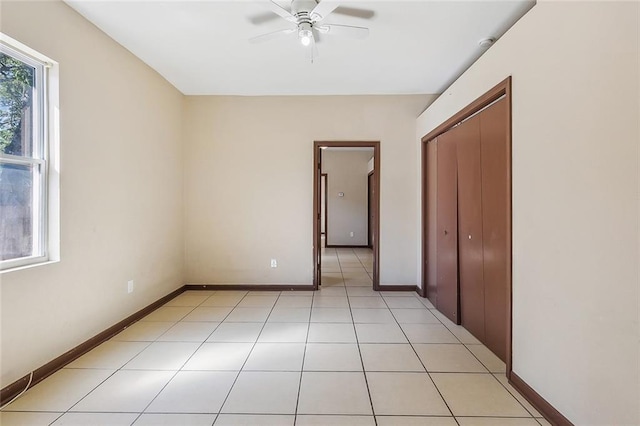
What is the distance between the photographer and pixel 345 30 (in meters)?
2.27

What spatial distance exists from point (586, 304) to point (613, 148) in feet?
2.39

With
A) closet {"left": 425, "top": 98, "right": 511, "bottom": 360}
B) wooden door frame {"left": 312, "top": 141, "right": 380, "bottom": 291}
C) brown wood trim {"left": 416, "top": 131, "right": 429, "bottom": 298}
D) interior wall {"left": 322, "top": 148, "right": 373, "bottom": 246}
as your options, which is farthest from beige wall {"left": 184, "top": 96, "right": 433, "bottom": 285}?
interior wall {"left": 322, "top": 148, "right": 373, "bottom": 246}

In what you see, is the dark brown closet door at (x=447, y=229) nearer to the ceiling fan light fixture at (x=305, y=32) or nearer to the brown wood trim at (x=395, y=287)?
the brown wood trim at (x=395, y=287)

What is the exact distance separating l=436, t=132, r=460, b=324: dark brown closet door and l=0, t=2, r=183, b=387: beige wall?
3290mm

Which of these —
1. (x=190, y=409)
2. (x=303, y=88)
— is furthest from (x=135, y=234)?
(x=303, y=88)

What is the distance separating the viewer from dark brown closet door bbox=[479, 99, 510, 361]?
2078mm

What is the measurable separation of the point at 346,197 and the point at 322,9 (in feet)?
20.8

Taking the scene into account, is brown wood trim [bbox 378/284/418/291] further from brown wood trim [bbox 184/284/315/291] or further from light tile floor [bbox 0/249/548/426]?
brown wood trim [bbox 184/284/315/291]

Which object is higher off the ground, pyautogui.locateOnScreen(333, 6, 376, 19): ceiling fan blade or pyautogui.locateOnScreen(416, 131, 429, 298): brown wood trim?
pyautogui.locateOnScreen(333, 6, 376, 19): ceiling fan blade

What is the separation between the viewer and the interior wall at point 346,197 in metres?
8.17

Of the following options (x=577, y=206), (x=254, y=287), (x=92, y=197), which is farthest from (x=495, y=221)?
(x=92, y=197)

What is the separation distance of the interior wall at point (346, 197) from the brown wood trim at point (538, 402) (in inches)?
250

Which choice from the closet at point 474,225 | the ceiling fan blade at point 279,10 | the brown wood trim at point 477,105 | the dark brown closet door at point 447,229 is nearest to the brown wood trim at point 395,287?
the closet at point 474,225

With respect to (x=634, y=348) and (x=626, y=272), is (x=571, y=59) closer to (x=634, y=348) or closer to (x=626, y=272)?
(x=626, y=272)
